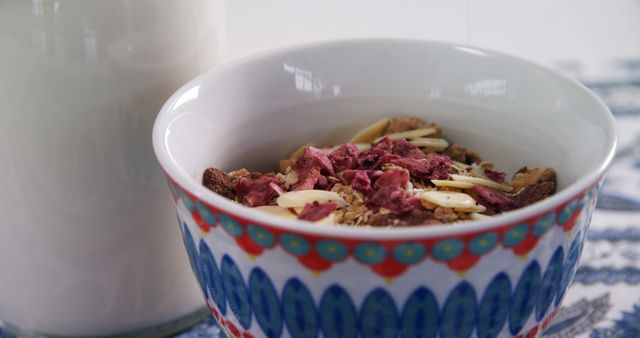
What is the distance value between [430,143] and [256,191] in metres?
0.13

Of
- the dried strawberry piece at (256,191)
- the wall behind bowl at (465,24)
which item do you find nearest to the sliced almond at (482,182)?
the dried strawberry piece at (256,191)

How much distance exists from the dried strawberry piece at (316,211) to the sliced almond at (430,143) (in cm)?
11

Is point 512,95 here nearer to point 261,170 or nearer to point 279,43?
point 261,170

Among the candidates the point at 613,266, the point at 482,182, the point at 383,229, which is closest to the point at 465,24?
the point at 613,266

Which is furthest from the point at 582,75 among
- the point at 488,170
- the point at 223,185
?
the point at 223,185

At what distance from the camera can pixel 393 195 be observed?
42 cm

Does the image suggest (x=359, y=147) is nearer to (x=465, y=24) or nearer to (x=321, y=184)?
(x=321, y=184)

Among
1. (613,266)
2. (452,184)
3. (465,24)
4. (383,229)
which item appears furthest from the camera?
(465,24)

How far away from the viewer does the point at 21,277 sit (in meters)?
0.53

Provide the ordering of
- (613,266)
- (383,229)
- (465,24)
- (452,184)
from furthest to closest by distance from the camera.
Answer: (465,24)
(613,266)
(452,184)
(383,229)

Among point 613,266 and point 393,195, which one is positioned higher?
point 393,195

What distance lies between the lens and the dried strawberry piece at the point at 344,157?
1.61ft

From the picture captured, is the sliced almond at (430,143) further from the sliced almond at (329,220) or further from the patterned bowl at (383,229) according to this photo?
the sliced almond at (329,220)

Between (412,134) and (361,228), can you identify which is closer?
(361,228)
